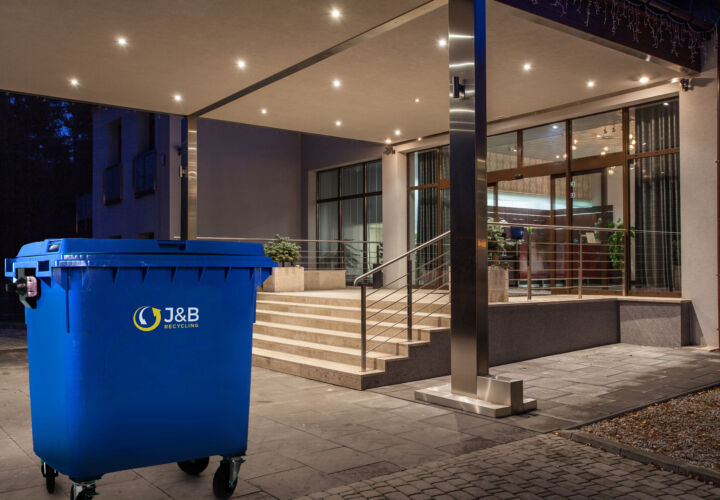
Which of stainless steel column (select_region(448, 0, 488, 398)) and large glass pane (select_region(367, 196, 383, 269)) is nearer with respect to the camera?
stainless steel column (select_region(448, 0, 488, 398))

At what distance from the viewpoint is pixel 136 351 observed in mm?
2654

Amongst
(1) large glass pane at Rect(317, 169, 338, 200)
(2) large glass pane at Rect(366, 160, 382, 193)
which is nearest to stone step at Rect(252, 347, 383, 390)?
(2) large glass pane at Rect(366, 160, 382, 193)

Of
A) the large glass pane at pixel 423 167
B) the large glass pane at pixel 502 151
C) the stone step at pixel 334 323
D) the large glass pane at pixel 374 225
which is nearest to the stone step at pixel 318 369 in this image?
the stone step at pixel 334 323

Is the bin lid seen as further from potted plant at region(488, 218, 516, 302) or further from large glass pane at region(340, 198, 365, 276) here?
large glass pane at region(340, 198, 365, 276)

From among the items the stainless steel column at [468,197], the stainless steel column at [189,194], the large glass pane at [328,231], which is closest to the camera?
the stainless steel column at [468,197]

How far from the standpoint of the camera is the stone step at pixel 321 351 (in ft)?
19.8

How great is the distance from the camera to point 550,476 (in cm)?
330

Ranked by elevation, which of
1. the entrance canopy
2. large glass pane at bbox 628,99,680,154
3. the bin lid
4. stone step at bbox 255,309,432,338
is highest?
the entrance canopy

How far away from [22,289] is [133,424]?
2.86 ft

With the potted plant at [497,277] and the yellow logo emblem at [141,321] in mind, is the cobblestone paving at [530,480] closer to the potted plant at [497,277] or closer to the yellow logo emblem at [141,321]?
the yellow logo emblem at [141,321]

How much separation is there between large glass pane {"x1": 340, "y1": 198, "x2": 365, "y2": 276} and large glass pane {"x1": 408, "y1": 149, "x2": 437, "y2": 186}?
2289 mm

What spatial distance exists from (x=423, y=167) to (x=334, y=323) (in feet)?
21.6

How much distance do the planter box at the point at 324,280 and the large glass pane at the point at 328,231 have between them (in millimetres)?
3046

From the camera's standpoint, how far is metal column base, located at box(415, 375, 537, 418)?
4.65 meters
